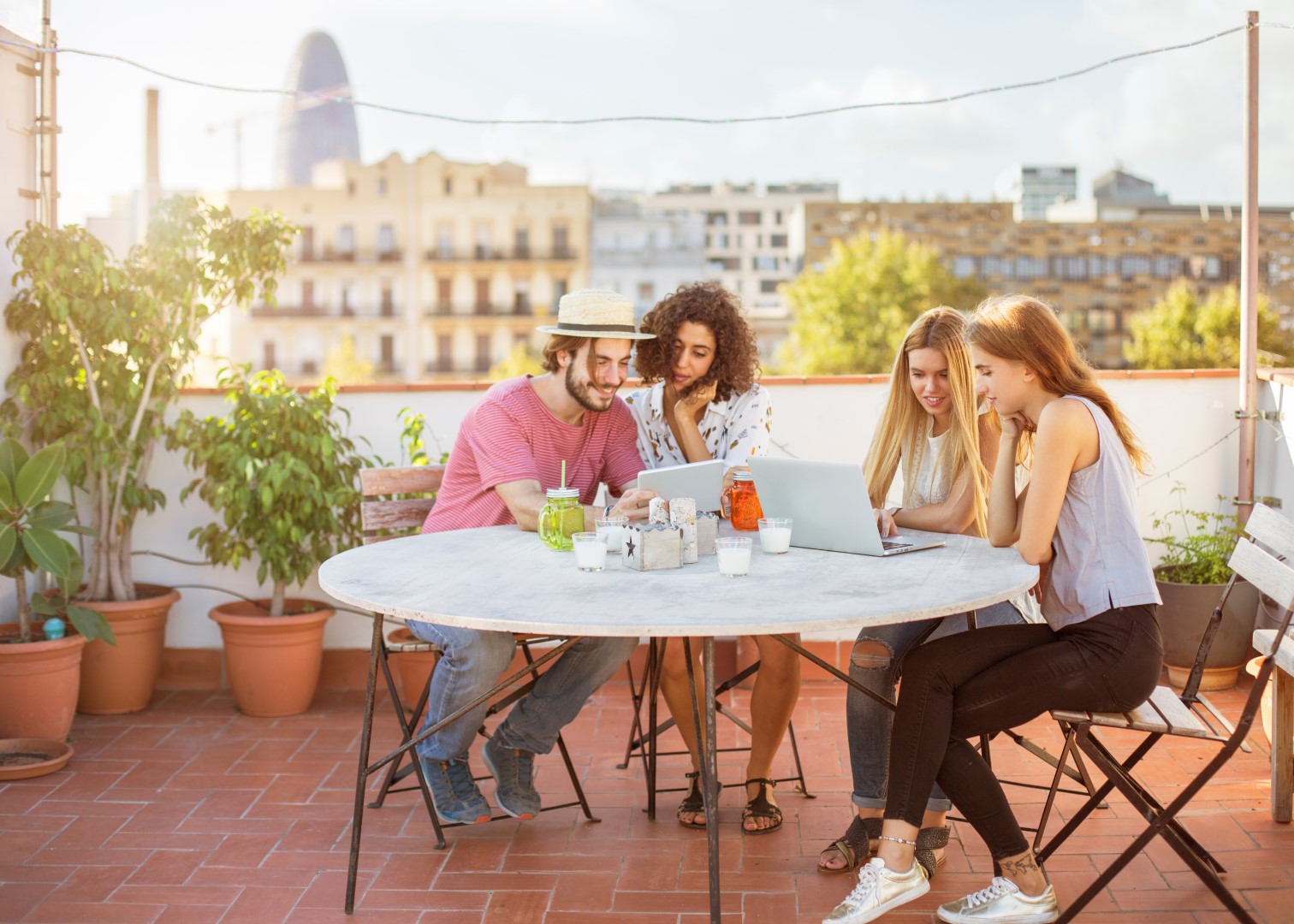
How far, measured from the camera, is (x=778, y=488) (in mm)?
2924

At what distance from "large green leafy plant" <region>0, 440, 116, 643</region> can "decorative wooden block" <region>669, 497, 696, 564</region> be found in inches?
84.4

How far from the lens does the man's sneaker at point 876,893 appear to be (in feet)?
8.06

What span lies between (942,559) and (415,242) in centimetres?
6976

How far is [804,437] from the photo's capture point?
480 cm

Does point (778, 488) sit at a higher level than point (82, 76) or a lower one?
lower

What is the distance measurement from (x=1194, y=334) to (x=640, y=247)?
30309 millimetres

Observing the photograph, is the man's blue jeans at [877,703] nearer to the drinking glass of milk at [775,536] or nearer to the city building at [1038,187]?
the drinking glass of milk at [775,536]

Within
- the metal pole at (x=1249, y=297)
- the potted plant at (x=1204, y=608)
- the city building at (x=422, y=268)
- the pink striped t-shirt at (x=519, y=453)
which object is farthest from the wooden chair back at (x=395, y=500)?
the city building at (x=422, y=268)

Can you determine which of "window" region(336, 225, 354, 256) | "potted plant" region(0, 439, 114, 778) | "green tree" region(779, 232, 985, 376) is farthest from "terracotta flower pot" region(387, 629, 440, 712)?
Result: "window" region(336, 225, 354, 256)

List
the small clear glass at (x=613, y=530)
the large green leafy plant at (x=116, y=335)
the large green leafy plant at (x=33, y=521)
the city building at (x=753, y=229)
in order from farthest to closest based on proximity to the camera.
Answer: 1. the city building at (x=753, y=229)
2. the large green leafy plant at (x=116, y=335)
3. the large green leafy plant at (x=33, y=521)
4. the small clear glass at (x=613, y=530)

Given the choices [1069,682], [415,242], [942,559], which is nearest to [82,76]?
[942,559]

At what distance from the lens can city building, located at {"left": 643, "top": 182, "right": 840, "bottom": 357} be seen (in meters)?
86.9

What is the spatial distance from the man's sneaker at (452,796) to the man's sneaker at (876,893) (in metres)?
1.00

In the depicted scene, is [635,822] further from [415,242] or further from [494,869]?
[415,242]
